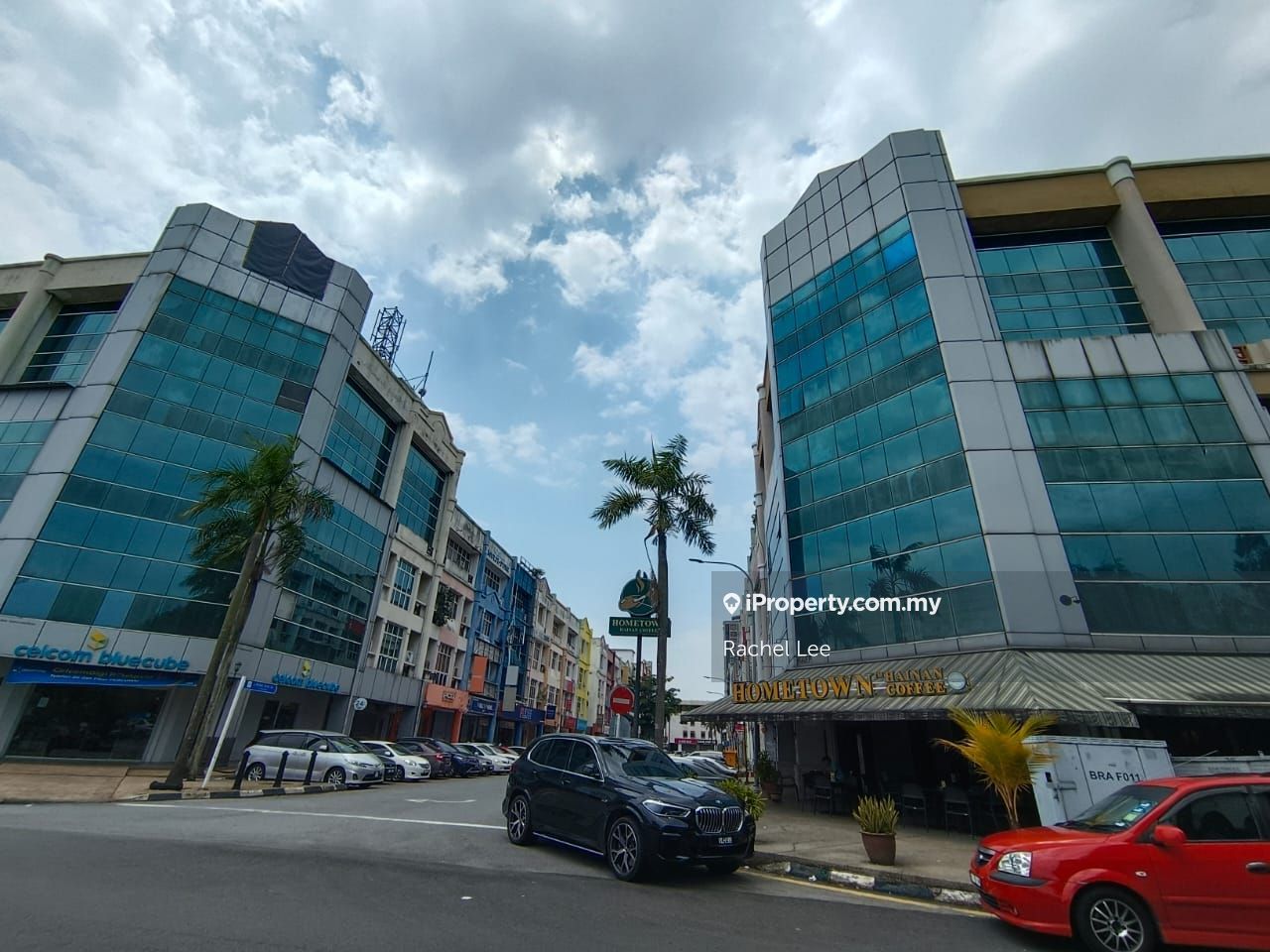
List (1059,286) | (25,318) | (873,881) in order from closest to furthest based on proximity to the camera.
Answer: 1. (873,881)
2. (1059,286)
3. (25,318)

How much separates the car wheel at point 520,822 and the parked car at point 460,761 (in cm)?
2050

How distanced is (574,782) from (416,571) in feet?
115

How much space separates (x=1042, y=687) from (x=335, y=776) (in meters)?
19.9

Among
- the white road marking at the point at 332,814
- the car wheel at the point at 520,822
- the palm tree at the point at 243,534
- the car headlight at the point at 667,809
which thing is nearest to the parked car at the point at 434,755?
the palm tree at the point at 243,534

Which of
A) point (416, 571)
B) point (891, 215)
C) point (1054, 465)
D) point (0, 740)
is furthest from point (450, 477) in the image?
point (1054, 465)

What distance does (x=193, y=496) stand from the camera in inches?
1009

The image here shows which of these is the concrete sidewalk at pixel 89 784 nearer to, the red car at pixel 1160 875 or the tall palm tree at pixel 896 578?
the red car at pixel 1160 875

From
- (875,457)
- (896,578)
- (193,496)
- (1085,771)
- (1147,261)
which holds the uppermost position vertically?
(1147,261)

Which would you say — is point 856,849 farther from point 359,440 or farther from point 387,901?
point 359,440

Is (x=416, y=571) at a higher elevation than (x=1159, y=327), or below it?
below

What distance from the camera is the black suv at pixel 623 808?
7113 millimetres

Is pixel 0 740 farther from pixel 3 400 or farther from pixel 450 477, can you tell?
pixel 450 477

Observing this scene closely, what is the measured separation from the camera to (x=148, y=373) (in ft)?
86.9

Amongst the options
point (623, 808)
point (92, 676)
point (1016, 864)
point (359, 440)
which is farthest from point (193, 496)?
point (1016, 864)
